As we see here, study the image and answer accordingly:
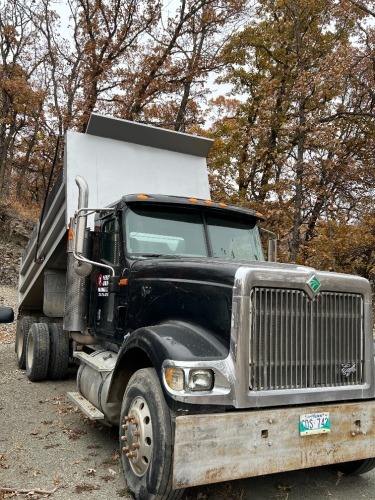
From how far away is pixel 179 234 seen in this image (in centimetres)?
507

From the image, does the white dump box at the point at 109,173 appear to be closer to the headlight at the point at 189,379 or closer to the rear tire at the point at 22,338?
the rear tire at the point at 22,338

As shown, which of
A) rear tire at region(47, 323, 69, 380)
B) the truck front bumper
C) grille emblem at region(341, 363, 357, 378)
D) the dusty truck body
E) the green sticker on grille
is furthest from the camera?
rear tire at region(47, 323, 69, 380)

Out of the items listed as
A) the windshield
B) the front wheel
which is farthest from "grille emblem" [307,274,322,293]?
the windshield

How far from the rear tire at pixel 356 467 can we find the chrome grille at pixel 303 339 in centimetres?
84

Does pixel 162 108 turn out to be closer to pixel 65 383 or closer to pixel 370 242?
pixel 370 242

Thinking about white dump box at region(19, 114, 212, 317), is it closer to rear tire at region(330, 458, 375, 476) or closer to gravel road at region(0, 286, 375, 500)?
gravel road at region(0, 286, 375, 500)

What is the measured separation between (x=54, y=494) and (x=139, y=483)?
70 cm

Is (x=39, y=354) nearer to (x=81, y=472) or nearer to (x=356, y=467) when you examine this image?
(x=81, y=472)

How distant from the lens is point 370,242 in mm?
15734

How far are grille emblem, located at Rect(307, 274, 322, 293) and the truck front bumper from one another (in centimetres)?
85

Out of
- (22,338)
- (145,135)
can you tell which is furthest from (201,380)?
(22,338)

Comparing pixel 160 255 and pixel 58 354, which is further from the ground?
pixel 160 255

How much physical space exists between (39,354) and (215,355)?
184 inches

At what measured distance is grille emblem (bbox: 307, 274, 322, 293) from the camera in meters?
3.66
